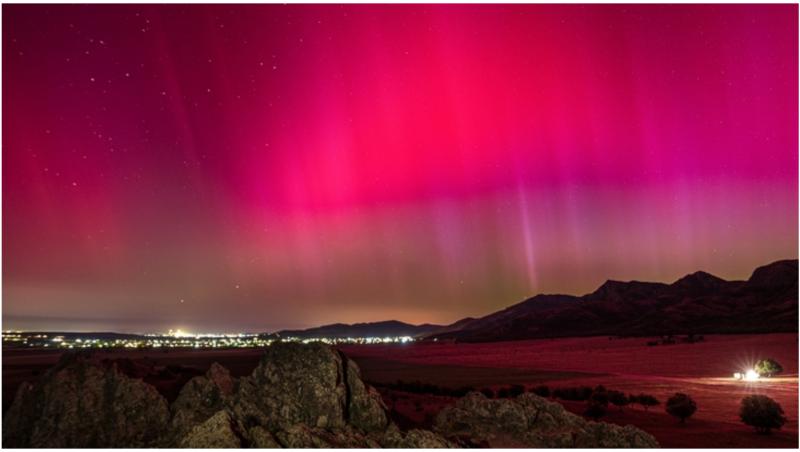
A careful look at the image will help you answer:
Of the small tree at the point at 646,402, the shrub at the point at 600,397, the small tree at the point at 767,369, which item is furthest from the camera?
the small tree at the point at 767,369

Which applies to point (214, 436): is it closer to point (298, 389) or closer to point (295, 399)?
point (295, 399)

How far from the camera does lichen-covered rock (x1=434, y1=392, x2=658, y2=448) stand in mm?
16750

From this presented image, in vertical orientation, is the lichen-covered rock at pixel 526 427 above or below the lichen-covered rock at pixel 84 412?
below

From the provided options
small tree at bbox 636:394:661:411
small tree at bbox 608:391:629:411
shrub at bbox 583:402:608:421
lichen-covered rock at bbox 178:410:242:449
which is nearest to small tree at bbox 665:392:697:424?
shrub at bbox 583:402:608:421

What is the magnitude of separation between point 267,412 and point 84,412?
240 inches

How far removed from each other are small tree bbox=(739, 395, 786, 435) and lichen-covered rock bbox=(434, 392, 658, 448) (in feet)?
29.9

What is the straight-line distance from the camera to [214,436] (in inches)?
508

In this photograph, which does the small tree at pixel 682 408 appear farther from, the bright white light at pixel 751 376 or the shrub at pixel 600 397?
the bright white light at pixel 751 376

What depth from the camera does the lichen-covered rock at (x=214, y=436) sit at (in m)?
12.8

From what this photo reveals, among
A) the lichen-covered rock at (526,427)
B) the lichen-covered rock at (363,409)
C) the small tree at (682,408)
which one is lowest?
the small tree at (682,408)

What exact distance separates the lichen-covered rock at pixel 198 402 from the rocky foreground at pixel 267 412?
0.03m

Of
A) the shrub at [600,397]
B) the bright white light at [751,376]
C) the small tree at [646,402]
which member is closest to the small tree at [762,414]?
the small tree at [646,402]

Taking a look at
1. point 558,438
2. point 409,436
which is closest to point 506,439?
point 558,438

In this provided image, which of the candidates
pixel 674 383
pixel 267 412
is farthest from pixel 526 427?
pixel 674 383
